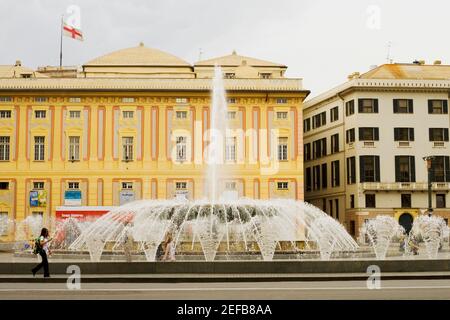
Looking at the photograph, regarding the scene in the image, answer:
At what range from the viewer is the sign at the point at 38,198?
5288 centimetres

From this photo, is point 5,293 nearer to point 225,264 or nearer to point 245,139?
point 225,264

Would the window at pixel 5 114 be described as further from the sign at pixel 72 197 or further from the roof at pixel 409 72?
the roof at pixel 409 72

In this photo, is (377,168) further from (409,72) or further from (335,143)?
(409,72)

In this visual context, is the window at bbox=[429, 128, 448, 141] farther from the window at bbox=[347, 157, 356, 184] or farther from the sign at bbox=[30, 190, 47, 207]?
the sign at bbox=[30, 190, 47, 207]

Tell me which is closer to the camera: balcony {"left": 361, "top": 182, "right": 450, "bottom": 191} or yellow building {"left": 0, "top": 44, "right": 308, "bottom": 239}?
yellow building {"left": 0, "top": 44, "right": 308, "bottom": 239}

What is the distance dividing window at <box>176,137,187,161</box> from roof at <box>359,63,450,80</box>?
16.7 metres

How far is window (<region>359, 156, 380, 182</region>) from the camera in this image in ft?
187

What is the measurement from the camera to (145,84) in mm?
54750

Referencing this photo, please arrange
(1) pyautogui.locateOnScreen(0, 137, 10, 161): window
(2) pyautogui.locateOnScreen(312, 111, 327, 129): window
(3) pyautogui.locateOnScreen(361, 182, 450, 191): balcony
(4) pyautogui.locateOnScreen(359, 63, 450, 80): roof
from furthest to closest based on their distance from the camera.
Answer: (2) pyautogui.locateOnScreen(312, 111, 327, 129): window, (4) pyautogui.locateOnScreen(359, 63, 450, 80): roof, (3) pyautogui.locateOnScreen(361, 182, 450, 191): balcony, (1) pyautogui.locateOnScreen(0, 137, 10, 161): window

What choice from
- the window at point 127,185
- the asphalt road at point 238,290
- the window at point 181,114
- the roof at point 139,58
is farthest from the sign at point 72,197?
the asphalt road at point 238,290

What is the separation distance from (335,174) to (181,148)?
1482 cm

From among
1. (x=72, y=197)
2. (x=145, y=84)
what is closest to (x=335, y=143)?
(x=145, y=84)

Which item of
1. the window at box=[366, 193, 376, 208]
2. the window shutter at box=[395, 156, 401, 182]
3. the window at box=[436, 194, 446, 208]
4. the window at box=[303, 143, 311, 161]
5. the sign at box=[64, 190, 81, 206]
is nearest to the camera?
the sign at box=[64, 190, 81, 206]

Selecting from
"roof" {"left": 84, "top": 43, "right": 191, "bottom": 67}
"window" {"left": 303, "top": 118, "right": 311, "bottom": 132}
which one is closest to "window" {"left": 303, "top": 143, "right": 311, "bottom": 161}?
"window" {"left": 303, "top": 118, "right": 311, "bottom": 132}
